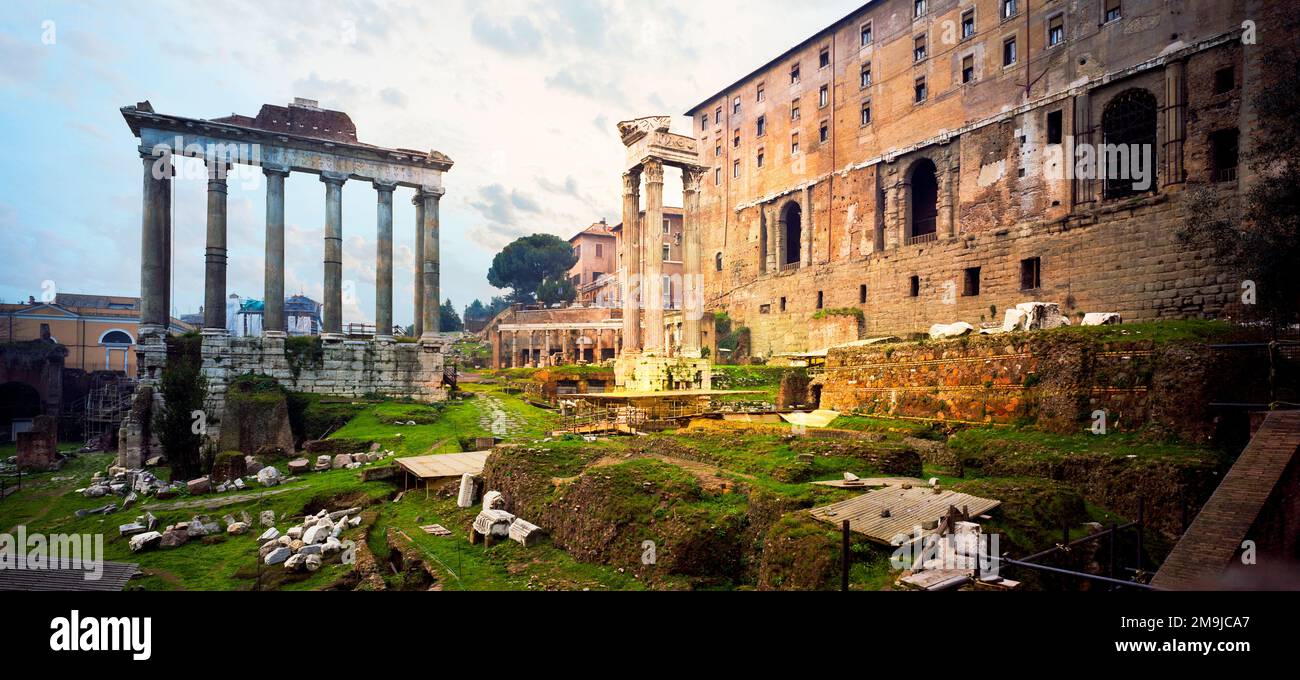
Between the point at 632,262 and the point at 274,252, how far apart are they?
1540cm

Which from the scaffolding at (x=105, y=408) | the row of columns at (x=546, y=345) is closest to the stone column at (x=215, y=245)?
the scaffolding at (x=105, y=408)

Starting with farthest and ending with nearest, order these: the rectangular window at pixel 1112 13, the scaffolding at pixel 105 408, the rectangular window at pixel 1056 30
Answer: the scaffolding at pixel 105 408
the rectangular window at pixel 1056 30
the rectangular window at pixel 1112 13

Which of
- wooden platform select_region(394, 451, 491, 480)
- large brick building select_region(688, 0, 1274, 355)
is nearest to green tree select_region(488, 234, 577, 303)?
large brick building select_region(688, 0, 1274, 355)

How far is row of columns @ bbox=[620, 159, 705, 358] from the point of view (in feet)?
89.3

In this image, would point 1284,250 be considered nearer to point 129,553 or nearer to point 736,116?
point 129,553

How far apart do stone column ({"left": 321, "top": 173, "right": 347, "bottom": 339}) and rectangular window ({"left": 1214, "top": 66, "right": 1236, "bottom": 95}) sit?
35292mm

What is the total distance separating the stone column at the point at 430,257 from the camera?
94.7ft

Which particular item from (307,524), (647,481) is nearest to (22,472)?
(307,524)

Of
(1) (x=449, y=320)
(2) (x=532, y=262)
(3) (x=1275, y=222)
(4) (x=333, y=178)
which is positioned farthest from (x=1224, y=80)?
(1) (x=449, y=320)

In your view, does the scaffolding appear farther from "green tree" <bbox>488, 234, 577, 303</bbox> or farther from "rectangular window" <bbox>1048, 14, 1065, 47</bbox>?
"rectangular window" <bbox>1048, 14, 1065, 47</bbox>

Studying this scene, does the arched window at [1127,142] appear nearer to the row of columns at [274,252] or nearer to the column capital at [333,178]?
the row of columns at [274,252]

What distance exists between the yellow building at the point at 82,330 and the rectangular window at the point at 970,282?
55.7m

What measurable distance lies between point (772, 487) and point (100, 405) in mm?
37203
